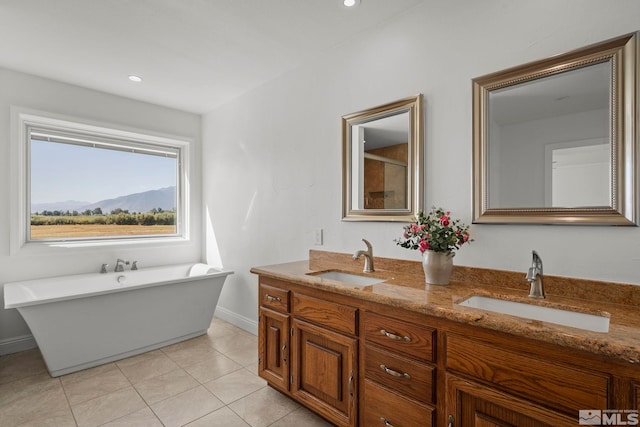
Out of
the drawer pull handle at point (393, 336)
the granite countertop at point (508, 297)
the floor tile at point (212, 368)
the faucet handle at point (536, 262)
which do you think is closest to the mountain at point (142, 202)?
the floor tile at point (212, 368)

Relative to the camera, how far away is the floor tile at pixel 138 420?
6.37 ft

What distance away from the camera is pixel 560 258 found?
154 cm

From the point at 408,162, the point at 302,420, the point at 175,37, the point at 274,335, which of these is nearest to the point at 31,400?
the point at 274,335

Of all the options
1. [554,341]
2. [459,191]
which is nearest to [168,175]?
[459,191]

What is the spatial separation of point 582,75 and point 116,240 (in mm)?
4379

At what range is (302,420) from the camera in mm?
1989

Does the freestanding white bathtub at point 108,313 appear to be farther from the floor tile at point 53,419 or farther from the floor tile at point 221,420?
the floor tile at point 221,420

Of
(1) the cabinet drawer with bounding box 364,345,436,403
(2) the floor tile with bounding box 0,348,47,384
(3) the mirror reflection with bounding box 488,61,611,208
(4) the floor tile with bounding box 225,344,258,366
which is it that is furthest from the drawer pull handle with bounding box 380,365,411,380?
(2) the floor tile with bounding box 0,348,47,384

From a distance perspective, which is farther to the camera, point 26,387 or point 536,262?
point 26,387

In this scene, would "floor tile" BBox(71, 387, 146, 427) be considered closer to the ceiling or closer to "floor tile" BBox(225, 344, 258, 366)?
"floor tile" BBox(225, 344, 258, 366)

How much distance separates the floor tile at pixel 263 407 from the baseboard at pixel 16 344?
2.35 m

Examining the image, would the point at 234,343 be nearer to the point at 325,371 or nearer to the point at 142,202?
the point at 325,371

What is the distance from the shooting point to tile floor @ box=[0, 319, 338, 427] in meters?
1.99

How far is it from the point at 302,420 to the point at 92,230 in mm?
3193
